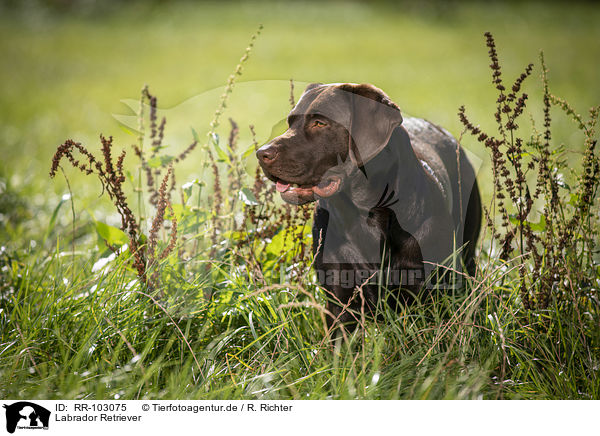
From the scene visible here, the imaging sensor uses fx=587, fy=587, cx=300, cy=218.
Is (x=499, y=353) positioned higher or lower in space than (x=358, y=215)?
lower

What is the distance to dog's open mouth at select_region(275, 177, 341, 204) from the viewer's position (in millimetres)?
2211

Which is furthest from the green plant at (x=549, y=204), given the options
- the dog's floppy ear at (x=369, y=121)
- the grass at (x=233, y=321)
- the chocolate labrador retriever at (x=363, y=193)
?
the dog's floppy ear at (x=369, y=121)

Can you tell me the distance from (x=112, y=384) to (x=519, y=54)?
19.1 ft

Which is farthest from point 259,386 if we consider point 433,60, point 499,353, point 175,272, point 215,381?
point 433,60

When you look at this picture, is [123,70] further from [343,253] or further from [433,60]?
[343,253]

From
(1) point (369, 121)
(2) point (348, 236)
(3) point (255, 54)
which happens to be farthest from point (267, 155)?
(3) point (255, 54)

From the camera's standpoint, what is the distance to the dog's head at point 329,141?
84.6 inches

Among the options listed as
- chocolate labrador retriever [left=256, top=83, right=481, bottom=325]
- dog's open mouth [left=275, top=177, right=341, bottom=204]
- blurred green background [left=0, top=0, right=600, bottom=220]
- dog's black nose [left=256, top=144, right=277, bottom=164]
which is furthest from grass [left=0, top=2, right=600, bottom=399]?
blurred green background [left=0, top=0, right=600, bottom=220]

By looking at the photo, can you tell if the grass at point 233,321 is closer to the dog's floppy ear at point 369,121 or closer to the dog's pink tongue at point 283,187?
the dog's pink tongue at point 283,187

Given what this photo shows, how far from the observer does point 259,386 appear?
2195 mm

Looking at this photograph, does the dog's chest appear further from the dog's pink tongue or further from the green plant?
the green plant
